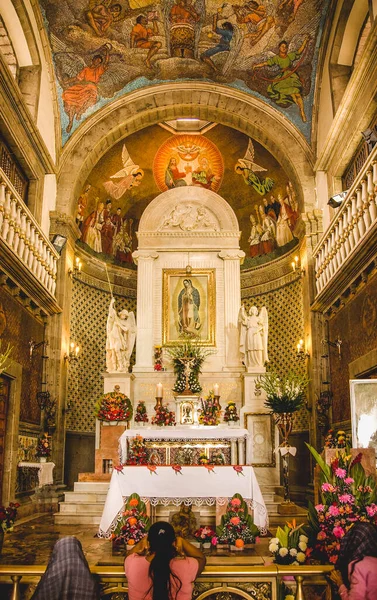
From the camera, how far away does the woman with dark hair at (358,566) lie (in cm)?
363

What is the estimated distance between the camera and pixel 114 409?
12.3 meters

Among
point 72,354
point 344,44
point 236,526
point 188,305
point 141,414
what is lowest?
point 236,526

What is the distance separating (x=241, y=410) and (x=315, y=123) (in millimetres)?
7795

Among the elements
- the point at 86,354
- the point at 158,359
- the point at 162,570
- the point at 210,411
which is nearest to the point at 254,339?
the point at 210,411

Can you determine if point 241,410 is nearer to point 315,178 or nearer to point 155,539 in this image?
point 315,178

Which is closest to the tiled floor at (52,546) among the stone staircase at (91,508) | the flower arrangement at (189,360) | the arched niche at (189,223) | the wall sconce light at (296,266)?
the stone staircase at (91,508)

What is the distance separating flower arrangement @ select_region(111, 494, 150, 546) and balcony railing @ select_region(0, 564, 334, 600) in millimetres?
3866

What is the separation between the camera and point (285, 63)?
15.4 metres

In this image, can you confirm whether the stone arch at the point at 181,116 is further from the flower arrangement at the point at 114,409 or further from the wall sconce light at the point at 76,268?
the flower arrangement at the point at 114,409

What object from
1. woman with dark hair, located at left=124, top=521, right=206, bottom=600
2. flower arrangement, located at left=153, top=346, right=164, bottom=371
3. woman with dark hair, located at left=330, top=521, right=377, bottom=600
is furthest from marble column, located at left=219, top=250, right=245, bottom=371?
woman with dark hair, located at left=124, top=521, right=206, bottom=600

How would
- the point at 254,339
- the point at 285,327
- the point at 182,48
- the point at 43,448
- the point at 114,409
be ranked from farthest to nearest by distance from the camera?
1. the point at 285,327
2. the point at 182,48
3. the point at 254,339
4. the point at 43,448
5. the point at 114,409

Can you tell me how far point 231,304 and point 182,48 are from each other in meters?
6.83

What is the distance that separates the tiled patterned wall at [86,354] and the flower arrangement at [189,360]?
2948mm

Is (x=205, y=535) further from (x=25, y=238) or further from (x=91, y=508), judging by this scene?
(x=25, y=238)
